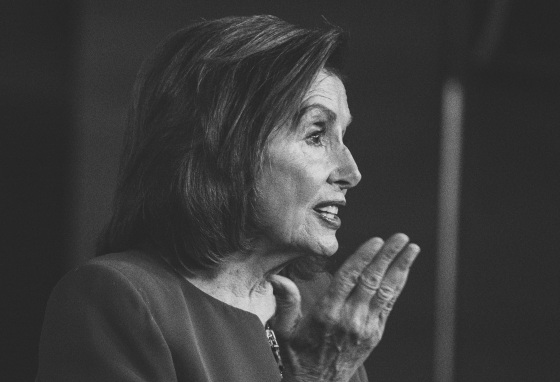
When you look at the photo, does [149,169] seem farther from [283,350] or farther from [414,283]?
[414,283]

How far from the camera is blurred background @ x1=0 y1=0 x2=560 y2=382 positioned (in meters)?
3.86

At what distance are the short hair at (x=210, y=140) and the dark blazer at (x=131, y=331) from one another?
0.32ft

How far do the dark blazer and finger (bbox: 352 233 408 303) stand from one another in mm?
275

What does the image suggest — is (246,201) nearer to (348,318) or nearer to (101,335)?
(348,318)

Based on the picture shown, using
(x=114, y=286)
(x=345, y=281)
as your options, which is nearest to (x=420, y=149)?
(x=345, y=281)

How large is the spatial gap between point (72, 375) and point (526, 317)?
3324 millimetres

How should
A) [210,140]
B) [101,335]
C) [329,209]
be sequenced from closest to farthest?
[101,335], [210,140], [329,209]

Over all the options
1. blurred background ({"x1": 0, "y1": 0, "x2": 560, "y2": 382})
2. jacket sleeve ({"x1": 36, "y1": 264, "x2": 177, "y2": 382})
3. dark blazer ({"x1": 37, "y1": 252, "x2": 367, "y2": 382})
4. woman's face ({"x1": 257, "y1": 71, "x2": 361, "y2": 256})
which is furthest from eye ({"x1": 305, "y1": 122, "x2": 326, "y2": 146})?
blurred background ({"x1": 0, "y1": 0, "x2": 560, "y2": 382})

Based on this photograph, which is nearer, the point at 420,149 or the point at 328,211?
the point at 328,211

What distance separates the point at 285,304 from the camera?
2.03 m

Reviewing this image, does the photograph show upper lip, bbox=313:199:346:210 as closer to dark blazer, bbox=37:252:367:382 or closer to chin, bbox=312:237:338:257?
chin, bbox=312:237:338:257

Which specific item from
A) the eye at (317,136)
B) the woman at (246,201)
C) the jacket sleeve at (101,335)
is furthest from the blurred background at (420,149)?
the jacket sleeve at (101,335)

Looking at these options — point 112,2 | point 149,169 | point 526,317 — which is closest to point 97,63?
point 112,2

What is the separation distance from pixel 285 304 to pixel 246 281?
0.11 meters
